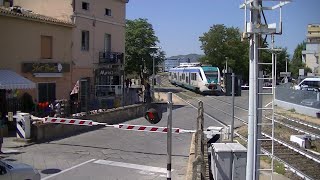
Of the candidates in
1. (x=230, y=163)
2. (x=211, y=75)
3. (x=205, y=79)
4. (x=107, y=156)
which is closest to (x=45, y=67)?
(x=107, y=156)

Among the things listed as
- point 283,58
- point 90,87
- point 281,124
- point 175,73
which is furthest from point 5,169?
point 283,58

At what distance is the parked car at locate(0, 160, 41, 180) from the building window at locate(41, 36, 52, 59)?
16.4 metres

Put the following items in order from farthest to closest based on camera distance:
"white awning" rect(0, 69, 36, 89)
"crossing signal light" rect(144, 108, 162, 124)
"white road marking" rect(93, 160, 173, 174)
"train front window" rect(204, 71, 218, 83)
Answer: "train front window" rect(204, 71, 218, 83) → "white awning" rect(0, 69, 36, 89) → "white road marking" rect(93, 160, 173, 174) → "crossing signal light" rect(144, 108, 162, 124)

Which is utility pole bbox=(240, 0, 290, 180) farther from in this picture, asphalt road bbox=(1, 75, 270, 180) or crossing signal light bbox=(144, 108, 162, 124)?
asphalt road bbox=(1, 75, 270, 180)

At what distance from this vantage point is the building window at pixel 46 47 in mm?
25312

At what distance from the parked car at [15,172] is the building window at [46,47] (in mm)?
16355

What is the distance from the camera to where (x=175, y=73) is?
6781 cm

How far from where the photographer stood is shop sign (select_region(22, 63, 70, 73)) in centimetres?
2372

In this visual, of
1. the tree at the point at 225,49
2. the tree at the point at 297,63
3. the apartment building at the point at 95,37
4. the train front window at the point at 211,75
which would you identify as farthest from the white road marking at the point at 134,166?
the tree at the point at 297,63

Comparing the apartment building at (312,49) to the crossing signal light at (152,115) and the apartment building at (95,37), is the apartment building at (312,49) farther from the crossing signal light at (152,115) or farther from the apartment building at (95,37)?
the crossing signal light at (152,115)

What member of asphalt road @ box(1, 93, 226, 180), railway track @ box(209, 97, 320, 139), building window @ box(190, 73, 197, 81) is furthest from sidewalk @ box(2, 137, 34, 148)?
building window @ box(190, 73, 197, 81)

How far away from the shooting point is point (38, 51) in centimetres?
2472

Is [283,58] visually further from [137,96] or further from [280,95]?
[137,96]

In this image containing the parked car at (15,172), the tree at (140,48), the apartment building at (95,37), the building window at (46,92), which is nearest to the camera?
the parked car at (15,172)
